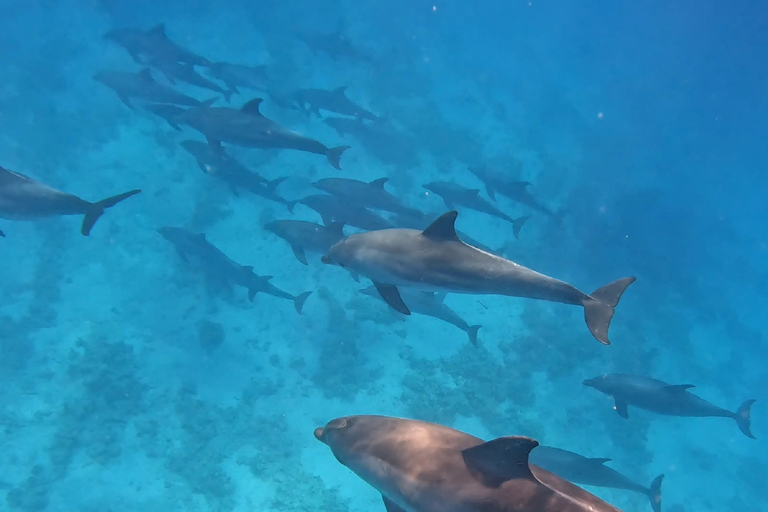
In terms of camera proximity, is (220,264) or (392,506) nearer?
(392,506)

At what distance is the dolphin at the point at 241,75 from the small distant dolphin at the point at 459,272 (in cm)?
1615

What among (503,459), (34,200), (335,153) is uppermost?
(503,459)

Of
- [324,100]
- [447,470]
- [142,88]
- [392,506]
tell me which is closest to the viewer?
[447,470]

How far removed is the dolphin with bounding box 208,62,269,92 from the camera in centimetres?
1948

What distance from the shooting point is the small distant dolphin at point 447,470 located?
297 cm

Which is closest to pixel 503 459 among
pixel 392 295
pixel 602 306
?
pixel 602 306

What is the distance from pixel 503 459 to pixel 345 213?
10018 mm

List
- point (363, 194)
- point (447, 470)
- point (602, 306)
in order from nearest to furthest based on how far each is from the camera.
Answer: point (447, 470), point (602, 306), point (363, 194)

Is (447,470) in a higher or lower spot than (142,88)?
higher

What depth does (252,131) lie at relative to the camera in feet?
36.9

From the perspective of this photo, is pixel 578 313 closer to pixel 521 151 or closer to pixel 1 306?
pixel 521 151

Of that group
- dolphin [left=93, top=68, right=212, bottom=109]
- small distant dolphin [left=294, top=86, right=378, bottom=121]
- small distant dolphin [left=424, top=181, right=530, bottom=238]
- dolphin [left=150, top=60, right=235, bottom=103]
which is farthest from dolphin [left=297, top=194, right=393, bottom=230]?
dolphin [left=150, top=60, right=235, bottom=103]

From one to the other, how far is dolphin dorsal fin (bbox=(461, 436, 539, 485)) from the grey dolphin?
8.29m

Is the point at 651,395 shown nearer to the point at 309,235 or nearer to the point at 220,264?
the point at 309,235
